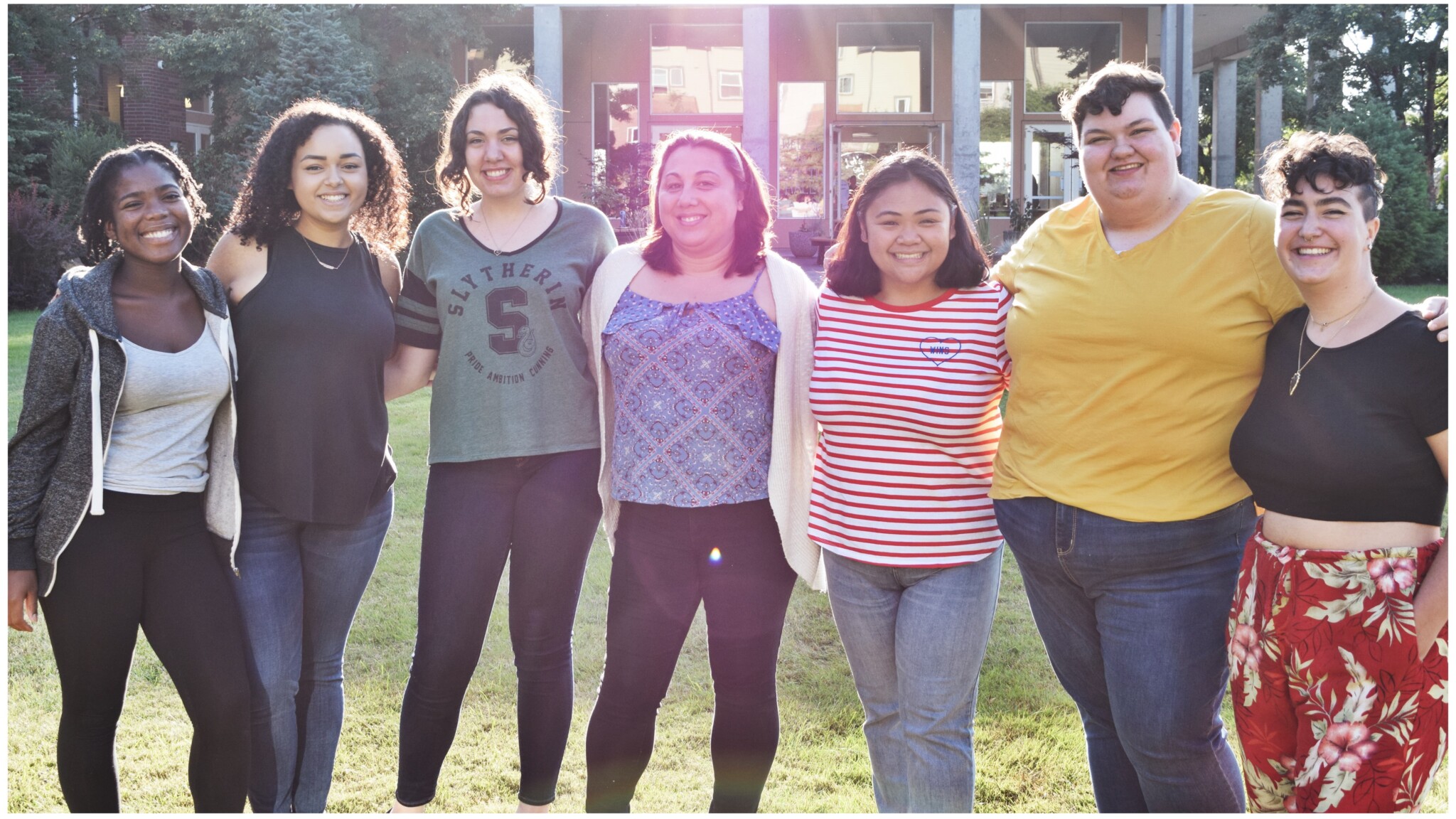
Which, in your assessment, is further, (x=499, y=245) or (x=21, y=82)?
(x=21, y=82)

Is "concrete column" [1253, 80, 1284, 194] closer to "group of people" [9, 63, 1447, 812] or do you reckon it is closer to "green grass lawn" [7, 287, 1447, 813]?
"green grass lawn" [7, 287, 1447, 813]

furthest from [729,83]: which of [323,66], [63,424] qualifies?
[63,424]

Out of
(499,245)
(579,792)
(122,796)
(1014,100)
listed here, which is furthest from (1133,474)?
(1014,100)

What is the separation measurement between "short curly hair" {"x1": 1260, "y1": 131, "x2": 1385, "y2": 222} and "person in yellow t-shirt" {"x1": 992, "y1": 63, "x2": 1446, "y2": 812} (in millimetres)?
121

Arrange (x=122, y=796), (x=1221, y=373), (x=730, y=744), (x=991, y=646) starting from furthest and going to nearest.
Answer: (x=991, y=646)
(x=122, y=796)
(x=730, y=744)
(x=1221, y=373)

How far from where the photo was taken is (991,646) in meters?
5.00

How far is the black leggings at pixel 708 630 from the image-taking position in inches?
117

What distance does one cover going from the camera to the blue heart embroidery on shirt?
2.77 metres

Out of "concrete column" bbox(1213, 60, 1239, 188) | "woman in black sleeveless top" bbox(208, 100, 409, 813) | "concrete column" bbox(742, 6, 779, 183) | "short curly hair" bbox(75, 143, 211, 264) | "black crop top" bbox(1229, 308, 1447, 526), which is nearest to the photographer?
"black crop top" bbox(1229, 308, 1447, 526)

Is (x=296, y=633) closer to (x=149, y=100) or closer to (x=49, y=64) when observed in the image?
(x=49, y=64)

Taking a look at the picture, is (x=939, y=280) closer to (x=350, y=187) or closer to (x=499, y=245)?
(x=499, y=245)

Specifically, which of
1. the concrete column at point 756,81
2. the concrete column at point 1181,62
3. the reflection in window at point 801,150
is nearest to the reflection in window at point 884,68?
the reflection in window at point 801,150

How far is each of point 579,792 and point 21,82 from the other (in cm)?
2327

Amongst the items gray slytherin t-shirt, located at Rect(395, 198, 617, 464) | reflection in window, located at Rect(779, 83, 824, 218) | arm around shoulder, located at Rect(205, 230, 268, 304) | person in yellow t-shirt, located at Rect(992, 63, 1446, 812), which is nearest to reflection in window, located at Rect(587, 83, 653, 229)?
reflection in window, located at Rect(779, 83, 824, 218)
